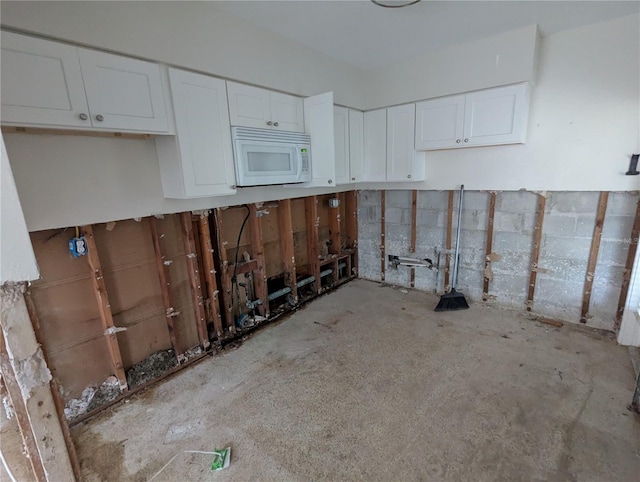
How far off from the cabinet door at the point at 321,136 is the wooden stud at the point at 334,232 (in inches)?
50.4

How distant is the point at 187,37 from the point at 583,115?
3333mm

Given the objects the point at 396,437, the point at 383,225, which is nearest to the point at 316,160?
the point at 383,225

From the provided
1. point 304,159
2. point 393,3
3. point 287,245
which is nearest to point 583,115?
point 393,3

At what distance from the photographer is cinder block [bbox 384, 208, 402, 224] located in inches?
161

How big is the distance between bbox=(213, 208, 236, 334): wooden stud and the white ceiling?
166 cm

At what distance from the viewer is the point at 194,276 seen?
2705 millimetres

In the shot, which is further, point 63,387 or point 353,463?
point 63,387

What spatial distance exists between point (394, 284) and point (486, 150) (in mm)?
2026

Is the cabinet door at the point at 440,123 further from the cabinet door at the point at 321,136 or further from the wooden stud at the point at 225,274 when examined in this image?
the wooden stud at the point at 225,274

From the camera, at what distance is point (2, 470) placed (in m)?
1.71

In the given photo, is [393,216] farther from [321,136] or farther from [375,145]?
[321,136]

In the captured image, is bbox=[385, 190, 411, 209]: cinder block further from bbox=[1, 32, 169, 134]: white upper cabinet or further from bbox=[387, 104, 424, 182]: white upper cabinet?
bbox=[1, 32, 169, 134]: white upper cabinet

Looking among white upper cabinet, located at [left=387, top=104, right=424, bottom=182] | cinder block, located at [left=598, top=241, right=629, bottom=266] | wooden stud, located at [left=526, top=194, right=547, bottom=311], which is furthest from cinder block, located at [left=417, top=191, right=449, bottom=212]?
cinder block, located at [left=598, top=241, right=629, bottom=266]

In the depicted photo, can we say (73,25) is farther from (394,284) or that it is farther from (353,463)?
(394,284)
